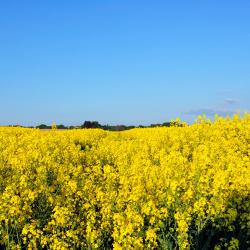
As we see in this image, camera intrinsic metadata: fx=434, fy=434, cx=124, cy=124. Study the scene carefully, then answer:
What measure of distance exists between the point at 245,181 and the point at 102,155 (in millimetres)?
7304

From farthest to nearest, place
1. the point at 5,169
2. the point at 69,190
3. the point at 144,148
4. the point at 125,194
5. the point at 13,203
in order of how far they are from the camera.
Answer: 1. the point at 144,148
2. the point at 5,169
3. the point at 69,190
4. the point at 125,194
5. the point at 13,203

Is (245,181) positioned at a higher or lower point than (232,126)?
lower

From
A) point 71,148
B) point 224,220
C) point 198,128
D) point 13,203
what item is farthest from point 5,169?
point 198,128

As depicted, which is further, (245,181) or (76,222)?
(245,181)

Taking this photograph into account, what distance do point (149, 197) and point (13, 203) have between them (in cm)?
257

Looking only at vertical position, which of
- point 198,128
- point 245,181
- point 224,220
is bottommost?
point 224,220

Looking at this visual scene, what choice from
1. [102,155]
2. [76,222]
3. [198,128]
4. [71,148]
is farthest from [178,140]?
[76,222]

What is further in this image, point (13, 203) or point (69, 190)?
point (69, 190)

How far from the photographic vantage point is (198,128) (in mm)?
17500

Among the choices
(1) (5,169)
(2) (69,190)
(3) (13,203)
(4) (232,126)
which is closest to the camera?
(3) (13,203)

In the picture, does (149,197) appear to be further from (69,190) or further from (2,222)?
(2,222)

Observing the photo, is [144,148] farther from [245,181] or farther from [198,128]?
[245,181]

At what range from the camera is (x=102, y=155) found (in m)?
15.7

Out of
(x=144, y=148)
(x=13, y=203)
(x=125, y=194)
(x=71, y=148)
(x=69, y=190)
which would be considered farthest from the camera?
(x=71, y=148)
